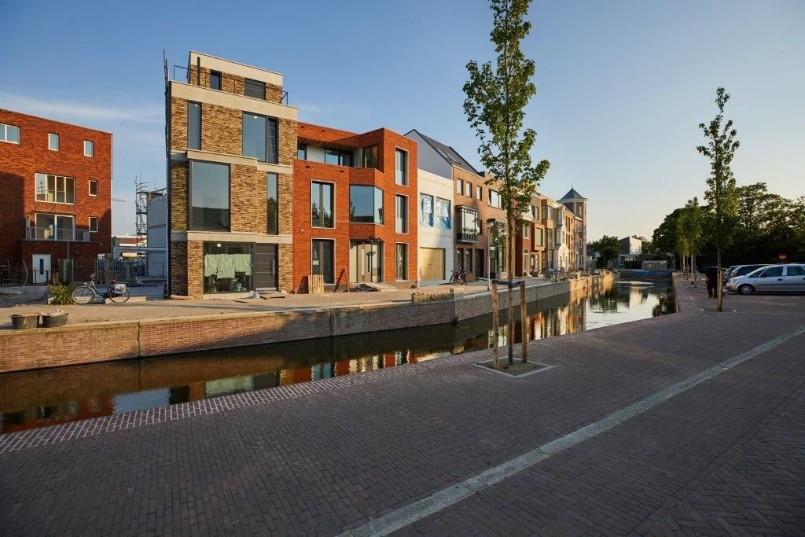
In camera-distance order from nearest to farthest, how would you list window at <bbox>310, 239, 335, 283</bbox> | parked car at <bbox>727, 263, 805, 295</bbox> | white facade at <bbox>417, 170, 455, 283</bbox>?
parked car at <bbox>727, 263, 805, 295</bbox> < window at <bbox>310, 239, 335, 283</bbox> < white facade at <bbox>417, 170, 455, 283</bbox>

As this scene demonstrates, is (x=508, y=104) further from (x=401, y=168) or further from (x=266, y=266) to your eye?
(x=401, y=168)

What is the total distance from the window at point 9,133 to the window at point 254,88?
17759 millimetres

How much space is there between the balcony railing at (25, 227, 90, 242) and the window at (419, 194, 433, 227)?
2338 cm

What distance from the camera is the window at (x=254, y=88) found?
68.7ft

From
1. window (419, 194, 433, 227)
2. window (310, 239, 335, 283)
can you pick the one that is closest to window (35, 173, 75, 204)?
window (310, 239, 335, 283)

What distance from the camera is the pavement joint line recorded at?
322 centimetres

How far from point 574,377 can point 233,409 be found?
19.0 ft

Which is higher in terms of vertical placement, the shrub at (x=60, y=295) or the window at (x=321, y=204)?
the window at (x=321, y=204)

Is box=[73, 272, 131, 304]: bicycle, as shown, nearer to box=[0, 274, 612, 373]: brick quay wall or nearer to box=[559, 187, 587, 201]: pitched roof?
box=[0, 274, 612, 373]: brick quay wall

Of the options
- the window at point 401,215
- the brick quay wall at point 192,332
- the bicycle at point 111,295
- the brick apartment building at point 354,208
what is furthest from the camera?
the window at point 401,215

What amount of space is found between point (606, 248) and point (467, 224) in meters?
61.1

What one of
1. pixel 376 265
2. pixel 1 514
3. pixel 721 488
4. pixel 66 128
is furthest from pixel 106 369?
pixel 66 128

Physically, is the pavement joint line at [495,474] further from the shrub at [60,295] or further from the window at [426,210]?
the window at [426,210]

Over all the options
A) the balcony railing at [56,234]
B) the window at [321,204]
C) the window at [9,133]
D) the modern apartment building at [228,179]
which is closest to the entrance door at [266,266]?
the modern apartment building at [228,179]
